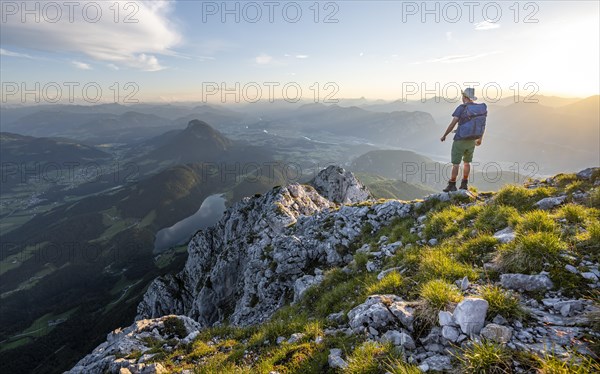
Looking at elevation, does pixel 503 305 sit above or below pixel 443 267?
above

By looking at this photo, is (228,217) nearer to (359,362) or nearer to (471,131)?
(471,131)

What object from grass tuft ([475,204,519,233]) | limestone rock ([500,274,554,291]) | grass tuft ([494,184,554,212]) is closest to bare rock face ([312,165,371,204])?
grass tuft ([494,184,554,212])

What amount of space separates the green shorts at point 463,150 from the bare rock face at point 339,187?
55308mm

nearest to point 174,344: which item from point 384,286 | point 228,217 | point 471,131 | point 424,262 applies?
point 384,286

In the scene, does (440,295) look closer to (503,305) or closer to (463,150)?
(503,305)

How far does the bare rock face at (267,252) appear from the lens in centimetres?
2211

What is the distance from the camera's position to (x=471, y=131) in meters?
16.3

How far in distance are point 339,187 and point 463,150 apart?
195 feet

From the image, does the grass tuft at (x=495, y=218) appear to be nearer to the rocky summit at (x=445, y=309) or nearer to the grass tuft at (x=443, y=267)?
the rocky summit at (x=445, y=309)

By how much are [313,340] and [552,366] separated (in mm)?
5683

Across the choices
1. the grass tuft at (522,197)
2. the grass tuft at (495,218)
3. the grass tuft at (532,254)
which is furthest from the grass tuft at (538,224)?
the grass tuft at (522,197)

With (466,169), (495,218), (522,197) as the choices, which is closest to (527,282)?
(495,218)

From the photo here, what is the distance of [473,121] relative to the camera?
16.3 metres

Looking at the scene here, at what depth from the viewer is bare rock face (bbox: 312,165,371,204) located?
243 feet
